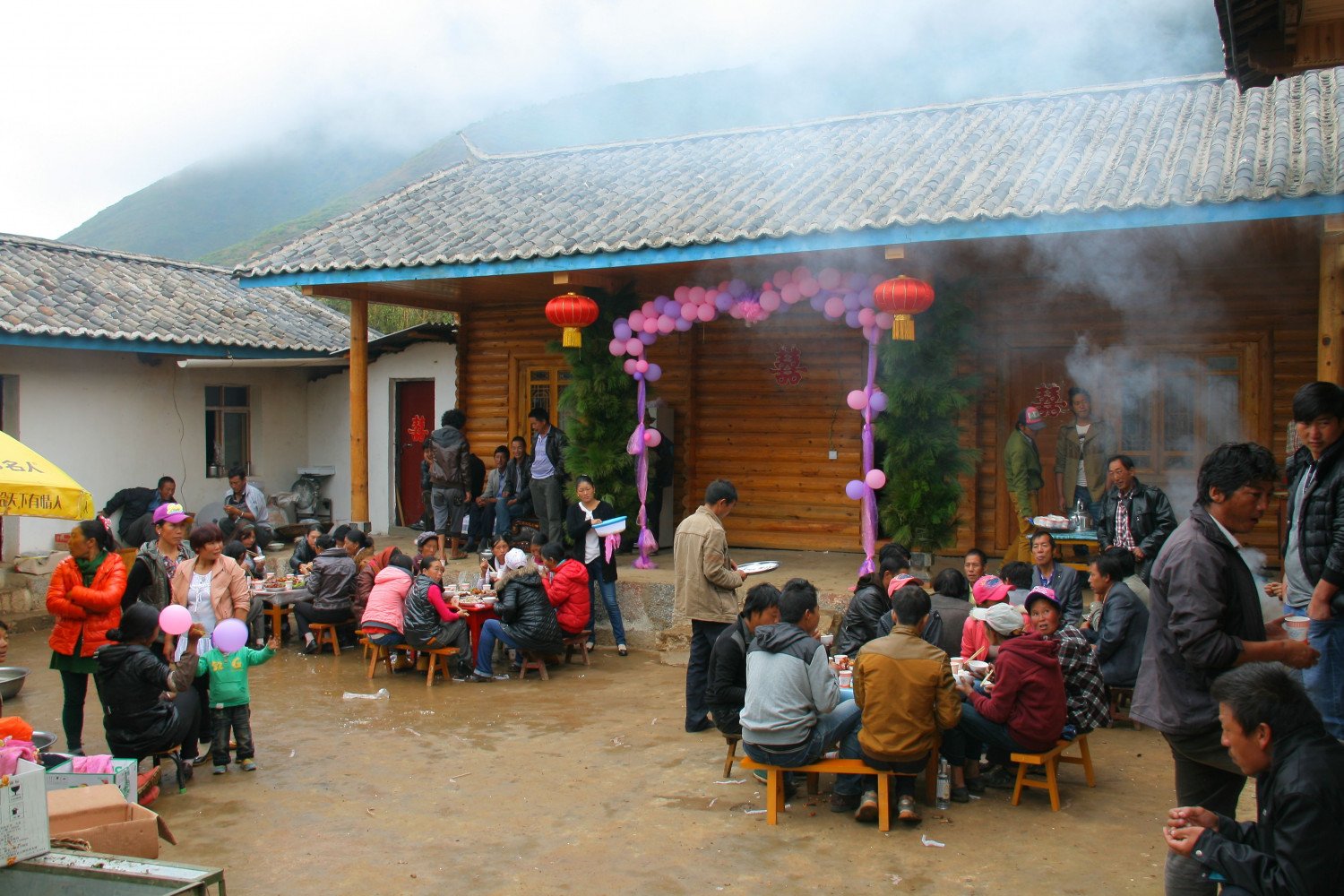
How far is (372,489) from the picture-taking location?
15750 millimetres

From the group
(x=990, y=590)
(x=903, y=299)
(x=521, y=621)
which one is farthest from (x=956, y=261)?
(x=521, y=621)

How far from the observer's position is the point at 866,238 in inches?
362

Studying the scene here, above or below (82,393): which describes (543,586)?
below

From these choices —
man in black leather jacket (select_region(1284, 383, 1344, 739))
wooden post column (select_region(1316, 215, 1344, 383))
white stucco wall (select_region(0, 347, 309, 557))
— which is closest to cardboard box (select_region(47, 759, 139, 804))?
man in black leather jacket (select_region(1284, 383, 1344, 739))

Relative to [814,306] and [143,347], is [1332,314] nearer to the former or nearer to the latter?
[814,306]

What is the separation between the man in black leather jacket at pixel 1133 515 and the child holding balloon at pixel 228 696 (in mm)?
6114

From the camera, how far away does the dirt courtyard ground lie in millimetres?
5133

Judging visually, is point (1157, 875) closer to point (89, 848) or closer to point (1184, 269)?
point (89, 848)

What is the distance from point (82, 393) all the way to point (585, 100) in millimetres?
86543

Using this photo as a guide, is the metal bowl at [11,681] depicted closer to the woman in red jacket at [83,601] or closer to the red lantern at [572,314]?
the woman in red jacket at [83,601]

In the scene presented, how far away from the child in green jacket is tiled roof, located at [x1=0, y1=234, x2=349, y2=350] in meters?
7.35

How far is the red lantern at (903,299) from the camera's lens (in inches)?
365

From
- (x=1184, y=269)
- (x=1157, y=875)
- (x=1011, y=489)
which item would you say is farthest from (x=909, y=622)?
(x=1184, y=269)

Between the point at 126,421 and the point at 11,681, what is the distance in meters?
6.09
